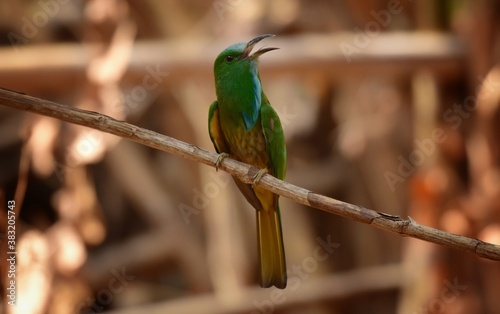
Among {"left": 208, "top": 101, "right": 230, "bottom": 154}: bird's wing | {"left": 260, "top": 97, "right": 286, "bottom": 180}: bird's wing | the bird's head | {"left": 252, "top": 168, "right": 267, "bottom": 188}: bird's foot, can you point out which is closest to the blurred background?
{"left": 208, "top": 101, "right": 230, "bottom": 154}: bird's wing

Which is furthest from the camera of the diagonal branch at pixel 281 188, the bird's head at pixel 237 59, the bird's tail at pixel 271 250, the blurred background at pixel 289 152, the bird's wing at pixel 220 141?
the blurred background at pixel 289 152

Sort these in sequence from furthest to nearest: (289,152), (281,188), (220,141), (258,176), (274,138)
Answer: (289,152) < (220,141) < (274,138) < (258,176) < (281,188)

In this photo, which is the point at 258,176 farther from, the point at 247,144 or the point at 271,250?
the point at 247,144

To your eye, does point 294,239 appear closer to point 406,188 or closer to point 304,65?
point 406,188

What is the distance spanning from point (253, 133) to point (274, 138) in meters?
0.09

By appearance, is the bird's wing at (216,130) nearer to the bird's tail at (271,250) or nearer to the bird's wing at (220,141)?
the bird's wing at (220,141)

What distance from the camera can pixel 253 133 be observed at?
272 centimetres

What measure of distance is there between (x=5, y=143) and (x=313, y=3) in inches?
107

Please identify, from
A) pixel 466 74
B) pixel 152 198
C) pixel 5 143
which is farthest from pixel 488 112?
pixel 5 143

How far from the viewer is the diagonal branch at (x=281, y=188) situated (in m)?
1.90

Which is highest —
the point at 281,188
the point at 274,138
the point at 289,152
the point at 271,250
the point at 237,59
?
the point at 289,152

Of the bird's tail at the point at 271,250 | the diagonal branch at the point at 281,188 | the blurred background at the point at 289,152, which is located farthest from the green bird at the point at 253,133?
the blurred background at the point at 289,152

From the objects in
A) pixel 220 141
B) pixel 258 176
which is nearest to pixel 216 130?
pixel 220 141

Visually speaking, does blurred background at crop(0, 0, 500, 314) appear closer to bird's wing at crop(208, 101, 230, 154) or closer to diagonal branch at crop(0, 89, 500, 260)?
bird's wing at crop(208, 101, 230, 154)
